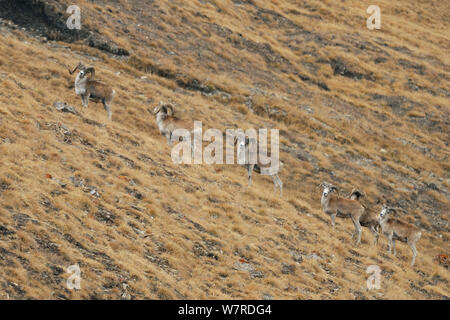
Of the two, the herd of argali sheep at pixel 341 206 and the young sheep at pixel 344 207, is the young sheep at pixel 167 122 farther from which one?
the young sheep at pixel 344 207

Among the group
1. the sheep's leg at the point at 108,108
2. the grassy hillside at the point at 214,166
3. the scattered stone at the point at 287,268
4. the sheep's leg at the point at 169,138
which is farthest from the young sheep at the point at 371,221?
the sheep's leg at the point at 108,108

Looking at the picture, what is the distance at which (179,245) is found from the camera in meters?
19.5

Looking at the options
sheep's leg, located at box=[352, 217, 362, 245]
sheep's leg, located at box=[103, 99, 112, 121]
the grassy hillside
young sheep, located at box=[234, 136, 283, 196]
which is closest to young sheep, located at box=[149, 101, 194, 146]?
the grassy hillside

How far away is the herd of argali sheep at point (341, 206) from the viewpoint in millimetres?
25422

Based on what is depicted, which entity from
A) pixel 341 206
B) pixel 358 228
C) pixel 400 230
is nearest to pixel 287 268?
pixel 341 206

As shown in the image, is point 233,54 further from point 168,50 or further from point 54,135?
point 54,135

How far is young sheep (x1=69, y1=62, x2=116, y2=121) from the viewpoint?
26609 mm

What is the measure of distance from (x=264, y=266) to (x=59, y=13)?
25685mm

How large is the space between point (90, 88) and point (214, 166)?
6233mm

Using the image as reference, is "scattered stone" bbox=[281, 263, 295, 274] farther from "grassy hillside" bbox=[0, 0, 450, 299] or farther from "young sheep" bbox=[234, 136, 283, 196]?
"young sheep" bbox=[234, 136, 283, 196]

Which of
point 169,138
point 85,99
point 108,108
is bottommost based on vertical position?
point 169,138

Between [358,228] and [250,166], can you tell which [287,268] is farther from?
[250,166]

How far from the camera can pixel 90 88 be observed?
26.9 meters

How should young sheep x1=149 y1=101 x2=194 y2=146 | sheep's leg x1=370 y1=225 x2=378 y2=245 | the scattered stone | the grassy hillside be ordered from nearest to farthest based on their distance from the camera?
the grassy hillside → the scattered stone → sheep's leg x1=370 y1=225 x2=378 y2=245 → young sheep x1=149 y1=101 x2=194 y2=146
